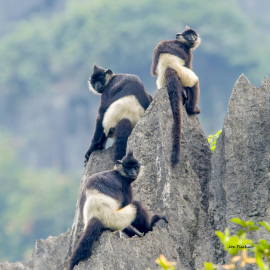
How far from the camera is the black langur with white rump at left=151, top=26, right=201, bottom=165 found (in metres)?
7.55

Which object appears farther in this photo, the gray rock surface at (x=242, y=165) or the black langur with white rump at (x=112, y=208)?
the gray rock surface at (x=242, y=165)

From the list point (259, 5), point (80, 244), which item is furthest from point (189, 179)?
point (259, 5)

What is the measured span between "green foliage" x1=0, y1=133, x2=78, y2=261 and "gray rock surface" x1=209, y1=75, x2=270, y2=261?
2710 centimetres

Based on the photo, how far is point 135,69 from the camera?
157 feet

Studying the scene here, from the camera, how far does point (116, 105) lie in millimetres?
8023

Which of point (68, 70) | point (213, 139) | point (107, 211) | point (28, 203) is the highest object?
point (68, 70)

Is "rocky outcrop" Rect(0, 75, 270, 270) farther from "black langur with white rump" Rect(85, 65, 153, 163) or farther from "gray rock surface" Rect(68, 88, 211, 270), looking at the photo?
"black langur with white rump" Rect(85, 65, 153, 163)

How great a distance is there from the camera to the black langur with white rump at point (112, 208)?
213 inches

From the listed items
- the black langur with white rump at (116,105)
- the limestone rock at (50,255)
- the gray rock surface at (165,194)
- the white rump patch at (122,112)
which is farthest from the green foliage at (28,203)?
the gray rock surface at (165,194)

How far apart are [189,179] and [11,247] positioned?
29155mm

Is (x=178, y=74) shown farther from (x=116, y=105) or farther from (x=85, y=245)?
(x=85, y=245)

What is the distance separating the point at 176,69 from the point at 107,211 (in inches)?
133

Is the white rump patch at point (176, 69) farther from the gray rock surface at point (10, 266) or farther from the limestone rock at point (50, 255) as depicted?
the gray rock surface at point (10, 266)

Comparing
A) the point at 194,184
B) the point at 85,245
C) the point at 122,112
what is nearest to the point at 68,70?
the point at 122,112
